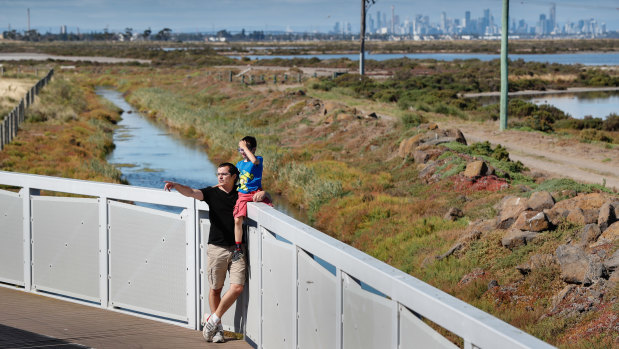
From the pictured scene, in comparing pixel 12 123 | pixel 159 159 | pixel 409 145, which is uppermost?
pixel 12 123

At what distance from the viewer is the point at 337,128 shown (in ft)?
114

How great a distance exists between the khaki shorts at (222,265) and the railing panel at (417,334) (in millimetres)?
2760

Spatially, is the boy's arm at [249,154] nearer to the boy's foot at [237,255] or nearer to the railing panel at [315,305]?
the boy's foot at [237,255]

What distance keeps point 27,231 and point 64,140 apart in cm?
2685

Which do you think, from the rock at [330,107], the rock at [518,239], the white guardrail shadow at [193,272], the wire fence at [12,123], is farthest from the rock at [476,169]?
the rock at [330,107]

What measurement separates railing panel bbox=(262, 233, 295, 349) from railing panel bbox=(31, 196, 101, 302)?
83.2 inches

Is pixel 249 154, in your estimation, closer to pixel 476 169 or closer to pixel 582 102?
pixel 476 169

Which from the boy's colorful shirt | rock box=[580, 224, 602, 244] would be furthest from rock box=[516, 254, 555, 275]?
the boy's colorful shirt

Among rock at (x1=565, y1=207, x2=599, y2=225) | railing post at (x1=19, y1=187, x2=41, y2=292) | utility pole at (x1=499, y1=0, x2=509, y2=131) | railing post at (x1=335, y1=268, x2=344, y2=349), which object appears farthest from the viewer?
utility pole at (x1=499, y1=0, x2=509, y2=131)

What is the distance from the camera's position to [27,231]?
852 centimetres

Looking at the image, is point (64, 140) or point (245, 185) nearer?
point (245, 185)

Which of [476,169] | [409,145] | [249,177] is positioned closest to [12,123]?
[409,145]

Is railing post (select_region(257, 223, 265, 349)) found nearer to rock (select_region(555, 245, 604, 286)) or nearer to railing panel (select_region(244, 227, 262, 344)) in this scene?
railing panel (select_region(244, 227, 262, 344))

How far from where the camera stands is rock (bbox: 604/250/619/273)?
1091cm
